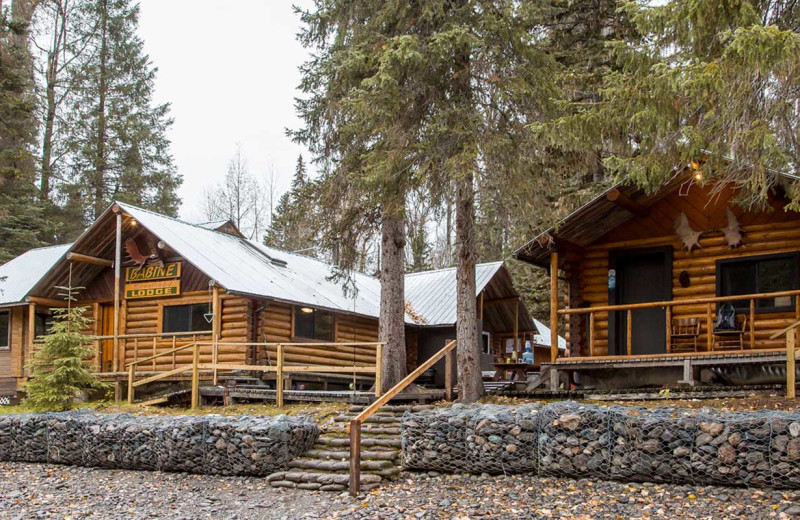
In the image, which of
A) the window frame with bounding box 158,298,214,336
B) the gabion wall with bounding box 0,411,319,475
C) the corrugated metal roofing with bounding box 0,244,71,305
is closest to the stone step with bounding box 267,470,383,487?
the gabion wall with bounding box 0,411,319,475

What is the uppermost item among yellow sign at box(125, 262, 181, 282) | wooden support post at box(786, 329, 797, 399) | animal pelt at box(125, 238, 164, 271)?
animal pelt at box(125, 238, 164, 271)

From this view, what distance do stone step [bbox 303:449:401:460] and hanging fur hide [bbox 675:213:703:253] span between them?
7328 mm

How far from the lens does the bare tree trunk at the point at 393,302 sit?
16.1 m

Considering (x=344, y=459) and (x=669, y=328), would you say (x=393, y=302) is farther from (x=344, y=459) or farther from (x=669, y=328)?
(x=344, y=459)

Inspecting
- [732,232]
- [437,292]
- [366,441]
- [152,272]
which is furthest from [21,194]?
[732,232]

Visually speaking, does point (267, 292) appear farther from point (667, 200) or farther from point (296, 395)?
point (667, 200)

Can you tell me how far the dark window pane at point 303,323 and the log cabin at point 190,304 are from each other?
3cm

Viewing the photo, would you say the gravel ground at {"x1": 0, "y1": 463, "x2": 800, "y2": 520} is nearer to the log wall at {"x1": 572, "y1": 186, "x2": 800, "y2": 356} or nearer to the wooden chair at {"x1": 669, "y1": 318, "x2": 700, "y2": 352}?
the wooden chair at {"x1": 669, "y1": 318, "x2": 700, "y2": 352}

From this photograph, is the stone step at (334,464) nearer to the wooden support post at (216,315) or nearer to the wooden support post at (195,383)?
the wooden support post at (195,383)

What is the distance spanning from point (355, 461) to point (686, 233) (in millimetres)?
8446

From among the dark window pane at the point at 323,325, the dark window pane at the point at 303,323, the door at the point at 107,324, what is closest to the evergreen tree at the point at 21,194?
the door at the point at 107,324

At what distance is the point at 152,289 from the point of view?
20.8 meters

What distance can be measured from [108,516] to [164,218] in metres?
12.9

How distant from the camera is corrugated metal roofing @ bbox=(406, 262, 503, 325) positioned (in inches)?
918
